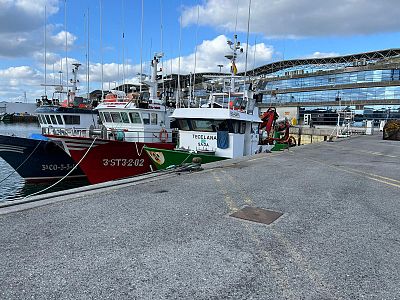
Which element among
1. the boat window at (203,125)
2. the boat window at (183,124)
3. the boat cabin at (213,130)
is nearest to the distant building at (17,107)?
the boat window at (183,124)

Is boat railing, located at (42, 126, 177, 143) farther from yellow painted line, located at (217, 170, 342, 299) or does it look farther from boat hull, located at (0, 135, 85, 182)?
yellow painted line, located at (217, 170, 342, 299)

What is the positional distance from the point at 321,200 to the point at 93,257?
4.49m

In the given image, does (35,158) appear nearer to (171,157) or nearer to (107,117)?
(107,117)

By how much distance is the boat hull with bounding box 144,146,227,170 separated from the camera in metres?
13.2

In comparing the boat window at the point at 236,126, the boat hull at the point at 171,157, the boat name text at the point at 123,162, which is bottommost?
the boat name text at the point at 123,162

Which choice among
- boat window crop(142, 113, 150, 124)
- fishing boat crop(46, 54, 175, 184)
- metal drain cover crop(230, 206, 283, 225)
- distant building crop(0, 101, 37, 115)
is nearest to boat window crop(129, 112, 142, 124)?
fishing boat crop(46, 54, 175, 184)

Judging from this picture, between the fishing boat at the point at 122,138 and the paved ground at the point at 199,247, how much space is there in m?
8.76

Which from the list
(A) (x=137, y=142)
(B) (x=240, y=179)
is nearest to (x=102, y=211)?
(B) (x=240, y=179)

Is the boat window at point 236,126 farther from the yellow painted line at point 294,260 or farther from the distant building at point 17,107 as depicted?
the distant building at point 17,107

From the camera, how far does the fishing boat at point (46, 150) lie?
1627 cm

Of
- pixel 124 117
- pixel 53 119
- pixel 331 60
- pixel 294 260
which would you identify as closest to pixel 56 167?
pixel 53 119

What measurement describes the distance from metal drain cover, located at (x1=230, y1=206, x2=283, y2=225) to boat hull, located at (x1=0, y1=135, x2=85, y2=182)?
536 inches

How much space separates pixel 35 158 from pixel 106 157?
4.32 m

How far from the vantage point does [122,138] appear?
16.3 metres
